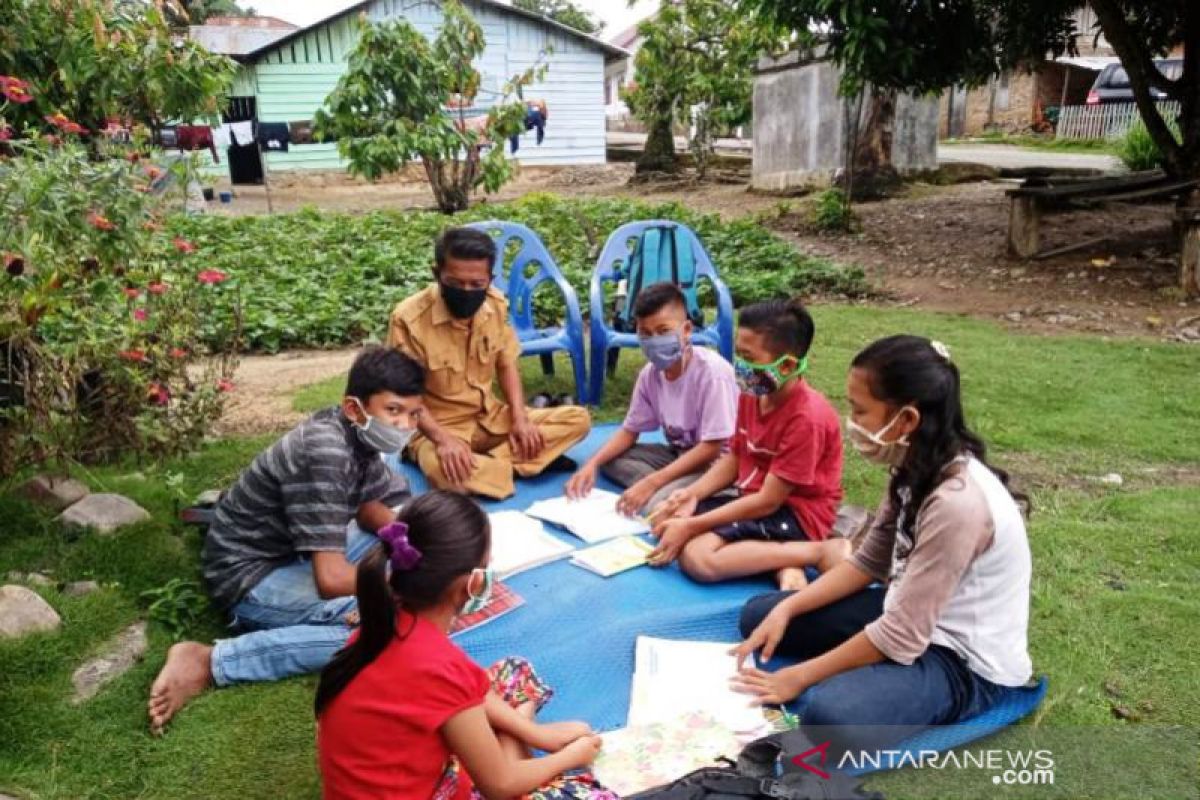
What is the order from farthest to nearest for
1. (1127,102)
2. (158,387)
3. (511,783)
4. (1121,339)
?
(1127,102) → (1121,339) → (158,387) → (511,783)

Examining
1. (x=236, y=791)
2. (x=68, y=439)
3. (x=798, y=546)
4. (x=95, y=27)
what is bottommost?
(x=236, y=791)

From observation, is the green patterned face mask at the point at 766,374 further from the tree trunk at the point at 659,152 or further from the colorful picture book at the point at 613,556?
the tree trunk at the point at 659,152

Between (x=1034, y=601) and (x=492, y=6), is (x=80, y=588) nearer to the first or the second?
(x=1034, y=601)

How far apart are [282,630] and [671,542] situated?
1.35m

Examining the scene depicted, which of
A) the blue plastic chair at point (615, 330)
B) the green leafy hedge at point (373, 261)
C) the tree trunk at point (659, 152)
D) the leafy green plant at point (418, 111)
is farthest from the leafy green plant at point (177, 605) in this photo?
the tree trunk at point (659, 152)

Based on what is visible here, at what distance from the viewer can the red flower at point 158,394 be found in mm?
3525

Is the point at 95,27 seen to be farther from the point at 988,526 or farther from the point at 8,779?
the point at 988,526

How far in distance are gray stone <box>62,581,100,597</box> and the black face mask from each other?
1.81 metres

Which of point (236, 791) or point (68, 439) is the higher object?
point (68, 439)

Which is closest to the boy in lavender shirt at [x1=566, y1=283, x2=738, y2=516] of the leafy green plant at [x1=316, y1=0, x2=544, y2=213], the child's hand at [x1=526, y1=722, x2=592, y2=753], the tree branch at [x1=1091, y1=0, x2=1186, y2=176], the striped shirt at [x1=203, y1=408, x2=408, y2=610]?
the striped shirt at [x1=203, y1=408, x2=408, y2=610]

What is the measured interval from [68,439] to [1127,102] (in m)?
25.7

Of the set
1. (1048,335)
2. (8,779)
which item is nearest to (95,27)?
(8,779)

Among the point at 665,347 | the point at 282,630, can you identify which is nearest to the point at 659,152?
the point at 665,347

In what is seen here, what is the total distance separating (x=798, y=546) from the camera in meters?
3.18
